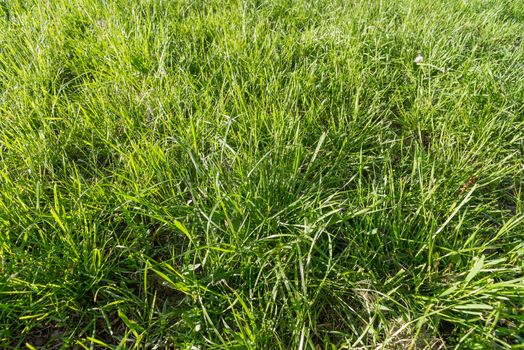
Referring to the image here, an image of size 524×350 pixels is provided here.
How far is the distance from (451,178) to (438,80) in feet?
2.59

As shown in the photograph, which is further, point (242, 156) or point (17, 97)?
point (17, 97)

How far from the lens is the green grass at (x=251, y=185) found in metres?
1.10

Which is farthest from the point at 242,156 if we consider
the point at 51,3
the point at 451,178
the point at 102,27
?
the point at 51,3

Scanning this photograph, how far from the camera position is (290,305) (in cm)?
113

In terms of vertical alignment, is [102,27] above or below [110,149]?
above

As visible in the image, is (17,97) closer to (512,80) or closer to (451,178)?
(451,178)

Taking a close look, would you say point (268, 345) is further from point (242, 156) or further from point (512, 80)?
point (512, 80)

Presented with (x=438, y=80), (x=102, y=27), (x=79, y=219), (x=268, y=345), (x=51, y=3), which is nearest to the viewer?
(x=268, y=345)

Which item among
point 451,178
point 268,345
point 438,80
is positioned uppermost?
point 438,80

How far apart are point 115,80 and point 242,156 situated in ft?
2.72

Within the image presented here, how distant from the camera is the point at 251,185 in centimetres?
130

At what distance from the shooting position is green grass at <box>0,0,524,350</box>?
43.5 inches

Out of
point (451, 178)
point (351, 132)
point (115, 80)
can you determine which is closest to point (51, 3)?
point (115, 80)

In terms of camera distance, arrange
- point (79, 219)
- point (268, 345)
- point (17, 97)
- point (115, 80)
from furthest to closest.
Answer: point (115, 80) → point (17, 97) → point (79, 219) → point (268, 345)
